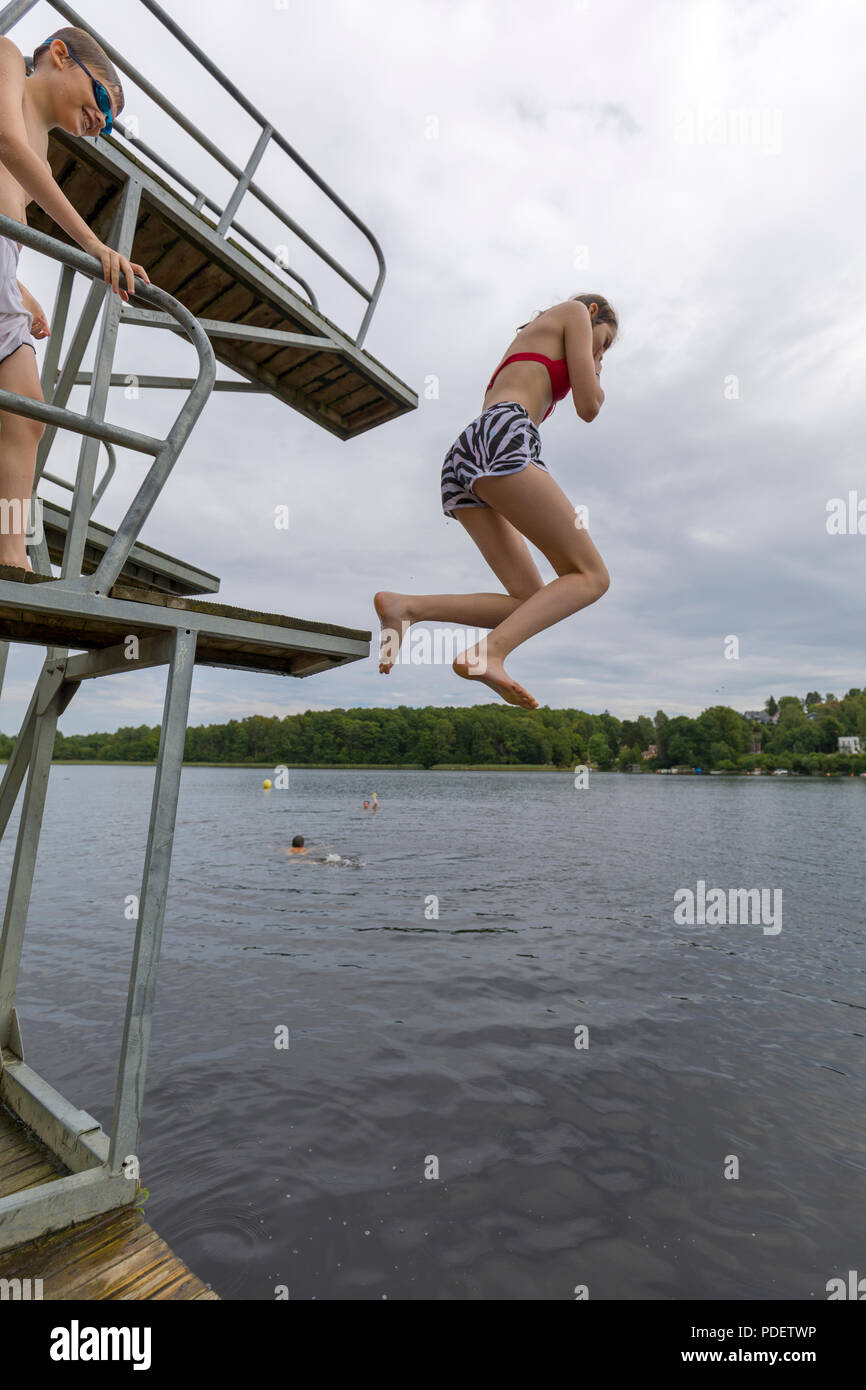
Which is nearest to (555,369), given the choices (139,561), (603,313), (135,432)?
(603,313)

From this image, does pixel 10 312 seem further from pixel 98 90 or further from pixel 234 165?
pixel 234 165

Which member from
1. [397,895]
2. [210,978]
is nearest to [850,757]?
[397,895]

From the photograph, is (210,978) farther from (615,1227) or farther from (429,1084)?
(615,1227)

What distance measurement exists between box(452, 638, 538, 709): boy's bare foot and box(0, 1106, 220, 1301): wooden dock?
2.64 m

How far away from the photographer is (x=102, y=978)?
43.1 ft

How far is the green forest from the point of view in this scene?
10681 cm

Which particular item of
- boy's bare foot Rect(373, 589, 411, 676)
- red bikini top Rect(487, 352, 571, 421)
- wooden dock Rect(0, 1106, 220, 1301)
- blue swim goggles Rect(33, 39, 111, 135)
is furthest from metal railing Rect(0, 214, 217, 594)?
wooden dock Rect(0, 1106, 220, 1301)

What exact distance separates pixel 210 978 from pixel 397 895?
9.23 metres

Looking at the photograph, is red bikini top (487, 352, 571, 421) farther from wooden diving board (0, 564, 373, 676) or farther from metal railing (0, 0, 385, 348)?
metal railing (0, 0, 385, 348)

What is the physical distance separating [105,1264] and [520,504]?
3465mm

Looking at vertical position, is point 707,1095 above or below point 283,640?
below

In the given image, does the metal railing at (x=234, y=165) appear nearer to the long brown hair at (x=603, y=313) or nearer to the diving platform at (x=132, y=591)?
the diving platform at (x=132, y=591)
